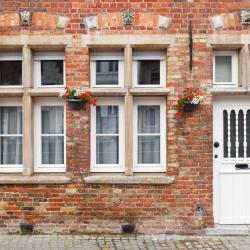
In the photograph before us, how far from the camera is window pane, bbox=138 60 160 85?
24.8 ft

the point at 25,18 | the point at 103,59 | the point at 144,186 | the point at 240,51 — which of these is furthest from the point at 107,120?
the point at 240,51

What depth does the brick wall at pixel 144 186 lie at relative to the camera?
7289 millimetres

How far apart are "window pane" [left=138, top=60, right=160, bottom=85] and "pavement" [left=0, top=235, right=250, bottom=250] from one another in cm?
279

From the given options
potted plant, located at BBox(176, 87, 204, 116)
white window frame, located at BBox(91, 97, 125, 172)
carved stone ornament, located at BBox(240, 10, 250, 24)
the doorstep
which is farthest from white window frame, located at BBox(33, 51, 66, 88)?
the doorstep

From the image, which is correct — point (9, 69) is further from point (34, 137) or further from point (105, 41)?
point (105, 41)

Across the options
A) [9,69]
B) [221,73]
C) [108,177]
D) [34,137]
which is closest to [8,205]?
[34,137]

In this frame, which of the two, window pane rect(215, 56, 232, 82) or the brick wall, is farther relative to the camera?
window pane rect(215, 56, 232, 82)

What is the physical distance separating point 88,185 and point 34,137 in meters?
1.34

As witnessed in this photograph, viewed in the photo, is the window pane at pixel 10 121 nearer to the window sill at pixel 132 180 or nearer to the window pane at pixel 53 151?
the window pane at pixel 53 151

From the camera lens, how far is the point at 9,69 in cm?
761

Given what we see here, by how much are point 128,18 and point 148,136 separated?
84.7 inches

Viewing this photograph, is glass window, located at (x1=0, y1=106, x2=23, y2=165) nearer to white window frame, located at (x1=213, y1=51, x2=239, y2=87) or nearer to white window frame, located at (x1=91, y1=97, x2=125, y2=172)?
white window frame, located at (x1=91, y1=97, x2=125, y2=172)

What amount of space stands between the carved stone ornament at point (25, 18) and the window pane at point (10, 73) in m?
0.74

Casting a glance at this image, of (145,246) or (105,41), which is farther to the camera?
(105,41)
